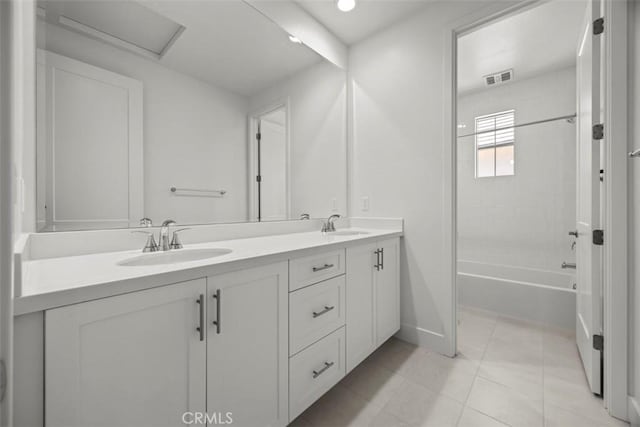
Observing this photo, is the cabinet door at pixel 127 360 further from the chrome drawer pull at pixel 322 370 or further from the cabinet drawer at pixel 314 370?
the chrome drawer pull at pixel 322 370

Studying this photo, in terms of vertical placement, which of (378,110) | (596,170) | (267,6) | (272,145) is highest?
(267,6)

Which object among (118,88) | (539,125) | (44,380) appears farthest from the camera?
(539,125)

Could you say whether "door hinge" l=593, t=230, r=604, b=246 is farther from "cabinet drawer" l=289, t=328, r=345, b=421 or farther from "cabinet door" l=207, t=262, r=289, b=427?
"cabinet door" l=207, t=262, r=289, b=427

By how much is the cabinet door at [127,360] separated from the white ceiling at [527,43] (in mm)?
2523

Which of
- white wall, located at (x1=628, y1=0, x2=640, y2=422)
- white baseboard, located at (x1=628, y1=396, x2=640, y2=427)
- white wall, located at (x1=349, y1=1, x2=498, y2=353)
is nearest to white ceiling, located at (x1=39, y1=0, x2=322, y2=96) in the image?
white wall, located at (x1=349, y1=1, x2=498, y2=353)

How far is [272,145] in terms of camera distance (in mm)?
1801

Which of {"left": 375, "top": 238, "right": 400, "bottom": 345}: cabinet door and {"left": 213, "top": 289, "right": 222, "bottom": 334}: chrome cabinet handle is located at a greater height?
{"left": 213, "top": 289, "right": 222, "bottom": 334}: chrome cabinet handle

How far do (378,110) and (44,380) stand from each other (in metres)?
2.16

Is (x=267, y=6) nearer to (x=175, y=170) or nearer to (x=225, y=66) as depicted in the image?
(x=225, y=66)

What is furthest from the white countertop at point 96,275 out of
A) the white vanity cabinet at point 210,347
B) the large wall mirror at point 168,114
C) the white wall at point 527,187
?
the white wall at point 527,187

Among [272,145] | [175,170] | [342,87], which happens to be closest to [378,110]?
[342,87]

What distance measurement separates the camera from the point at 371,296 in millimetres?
1600

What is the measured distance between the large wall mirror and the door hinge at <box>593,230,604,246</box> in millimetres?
1627

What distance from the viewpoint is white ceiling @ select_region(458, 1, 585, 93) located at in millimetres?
1929
